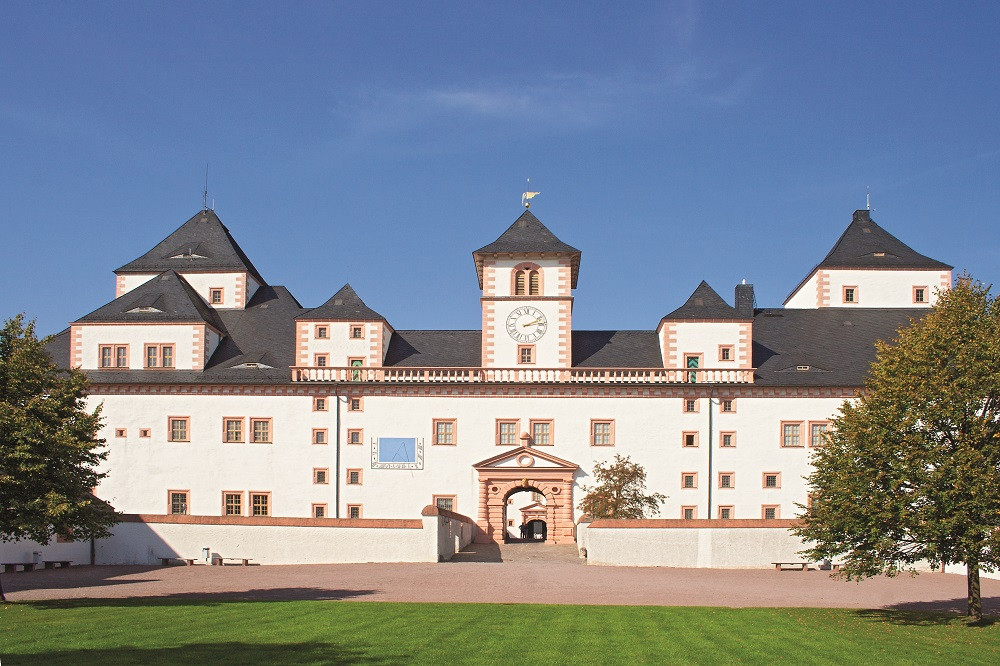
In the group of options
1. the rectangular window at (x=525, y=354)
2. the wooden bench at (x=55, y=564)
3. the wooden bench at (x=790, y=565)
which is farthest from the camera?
the rectangular window at (x=525, y=354)

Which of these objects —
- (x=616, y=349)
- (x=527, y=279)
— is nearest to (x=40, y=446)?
(x=527, y=279)

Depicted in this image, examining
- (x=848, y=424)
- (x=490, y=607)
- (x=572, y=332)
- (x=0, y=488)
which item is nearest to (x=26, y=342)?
(x=0, y=488)

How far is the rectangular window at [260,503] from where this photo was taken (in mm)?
46469

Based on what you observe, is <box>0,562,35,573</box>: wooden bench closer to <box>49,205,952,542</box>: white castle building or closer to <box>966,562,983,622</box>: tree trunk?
<box>49,205,952,542</box>: white castle building

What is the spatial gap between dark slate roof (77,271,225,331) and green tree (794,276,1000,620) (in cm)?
3380

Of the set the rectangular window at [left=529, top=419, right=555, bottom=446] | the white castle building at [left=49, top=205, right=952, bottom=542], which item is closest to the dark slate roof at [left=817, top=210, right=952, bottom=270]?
the white castle building at [left=49, top=205, right=952, bottom=542]

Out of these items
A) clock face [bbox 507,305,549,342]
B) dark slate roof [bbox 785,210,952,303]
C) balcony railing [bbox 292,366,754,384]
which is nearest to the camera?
balcony railing [bbox 292,366,754,384]

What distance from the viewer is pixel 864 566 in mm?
22875

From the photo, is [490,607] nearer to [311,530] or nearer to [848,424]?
[848,424]

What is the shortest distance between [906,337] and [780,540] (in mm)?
13996

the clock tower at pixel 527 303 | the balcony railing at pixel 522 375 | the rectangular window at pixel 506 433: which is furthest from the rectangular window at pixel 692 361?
the rectangular window at pixel 506 433

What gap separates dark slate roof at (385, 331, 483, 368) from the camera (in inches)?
1942

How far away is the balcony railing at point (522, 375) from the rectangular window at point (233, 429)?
3.16 m

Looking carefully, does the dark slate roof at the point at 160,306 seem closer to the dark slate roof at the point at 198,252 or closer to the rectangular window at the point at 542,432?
the dark slate roof at the point at 198,252
